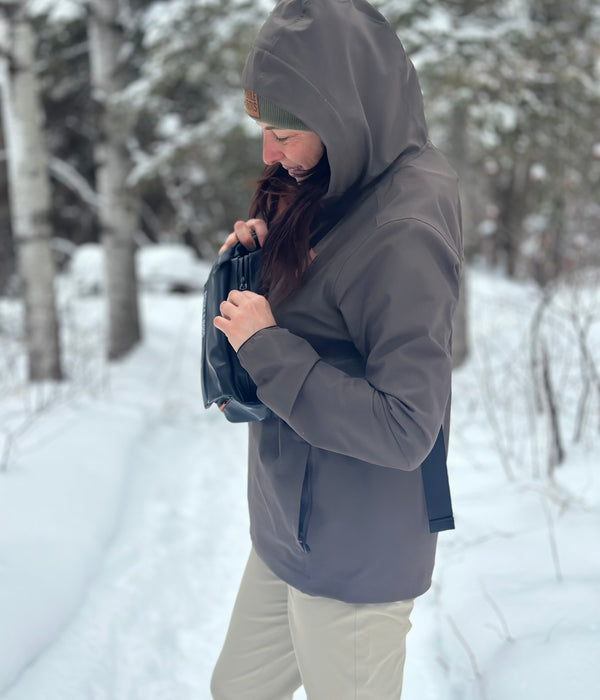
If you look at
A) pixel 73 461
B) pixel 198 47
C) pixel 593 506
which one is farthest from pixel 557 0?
pixel 73 461

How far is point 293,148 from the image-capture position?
1091 mm

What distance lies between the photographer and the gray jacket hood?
3.31ft

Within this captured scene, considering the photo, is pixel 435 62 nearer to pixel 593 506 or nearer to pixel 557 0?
pixel 593 506

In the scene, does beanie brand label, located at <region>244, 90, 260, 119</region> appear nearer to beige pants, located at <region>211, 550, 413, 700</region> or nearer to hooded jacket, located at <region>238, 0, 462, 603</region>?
hooded jacket, located at <region>238, 0, 462, 603</region>

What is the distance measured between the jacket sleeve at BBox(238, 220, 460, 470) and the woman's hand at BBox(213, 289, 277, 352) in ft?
0.09

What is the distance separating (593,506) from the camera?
2.63 m

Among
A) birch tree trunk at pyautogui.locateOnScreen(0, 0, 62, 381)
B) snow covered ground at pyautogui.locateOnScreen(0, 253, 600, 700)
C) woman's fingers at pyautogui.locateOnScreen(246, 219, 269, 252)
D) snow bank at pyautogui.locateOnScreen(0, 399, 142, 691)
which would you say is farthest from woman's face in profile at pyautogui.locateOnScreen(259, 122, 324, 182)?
birch tree trunk at pyautogui.locateOnScreen(0, 0, 62, 381)

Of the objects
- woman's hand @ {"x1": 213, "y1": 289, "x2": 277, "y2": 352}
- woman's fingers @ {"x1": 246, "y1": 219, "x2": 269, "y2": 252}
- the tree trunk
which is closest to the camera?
woman's hand @ {"x1": 213, "y1": 289, "x2": 277, "y2": 352}

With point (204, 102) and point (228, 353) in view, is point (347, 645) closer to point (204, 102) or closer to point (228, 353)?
point (228, 353)

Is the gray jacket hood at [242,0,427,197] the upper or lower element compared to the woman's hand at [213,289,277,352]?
upper

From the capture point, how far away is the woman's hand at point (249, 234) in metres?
1.29

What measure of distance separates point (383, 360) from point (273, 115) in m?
0.45

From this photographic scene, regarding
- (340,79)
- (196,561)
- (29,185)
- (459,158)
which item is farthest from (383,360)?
(459,158)

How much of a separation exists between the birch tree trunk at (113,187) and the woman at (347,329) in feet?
18.2
